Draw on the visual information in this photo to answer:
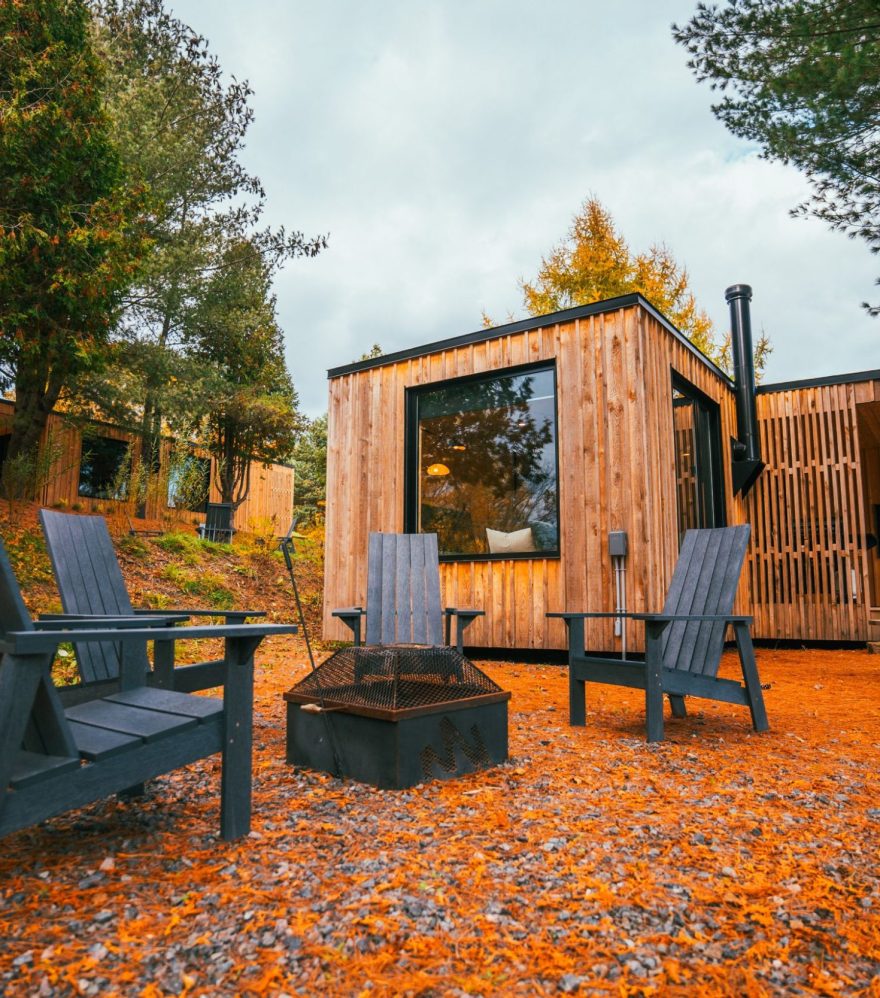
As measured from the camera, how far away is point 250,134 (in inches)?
502

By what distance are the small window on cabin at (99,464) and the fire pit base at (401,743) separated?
9719 millimetres

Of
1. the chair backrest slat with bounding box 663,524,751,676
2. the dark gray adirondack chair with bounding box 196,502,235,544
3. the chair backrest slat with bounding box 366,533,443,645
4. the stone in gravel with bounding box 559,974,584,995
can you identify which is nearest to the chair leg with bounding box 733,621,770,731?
the chair backrest slat with bounding box 663,524,751,676

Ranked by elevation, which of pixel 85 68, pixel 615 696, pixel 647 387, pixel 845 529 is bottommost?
pixel 615 696

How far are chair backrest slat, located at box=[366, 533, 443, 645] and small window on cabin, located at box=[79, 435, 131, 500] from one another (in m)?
8.29

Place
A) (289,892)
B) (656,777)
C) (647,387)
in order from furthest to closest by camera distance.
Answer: (647,387) → (656,777) → (289,892)

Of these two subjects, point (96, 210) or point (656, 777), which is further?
point (96, 210)

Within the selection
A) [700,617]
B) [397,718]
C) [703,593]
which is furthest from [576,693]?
[397,718]

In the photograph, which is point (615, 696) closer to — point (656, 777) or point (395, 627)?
point (395, 627)

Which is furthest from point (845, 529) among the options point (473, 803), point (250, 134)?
point (250, 134)

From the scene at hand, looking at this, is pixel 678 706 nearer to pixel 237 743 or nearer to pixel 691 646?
pixel 691 646

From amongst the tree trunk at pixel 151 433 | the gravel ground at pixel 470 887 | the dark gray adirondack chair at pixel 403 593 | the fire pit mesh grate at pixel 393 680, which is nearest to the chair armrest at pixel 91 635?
the gravel ground at pixel 470 887

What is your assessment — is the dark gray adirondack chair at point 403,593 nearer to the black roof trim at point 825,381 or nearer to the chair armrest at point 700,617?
the chair armrest at point 700,617

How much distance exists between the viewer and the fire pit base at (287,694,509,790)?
7.67 ft

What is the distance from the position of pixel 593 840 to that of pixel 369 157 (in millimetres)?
14070
